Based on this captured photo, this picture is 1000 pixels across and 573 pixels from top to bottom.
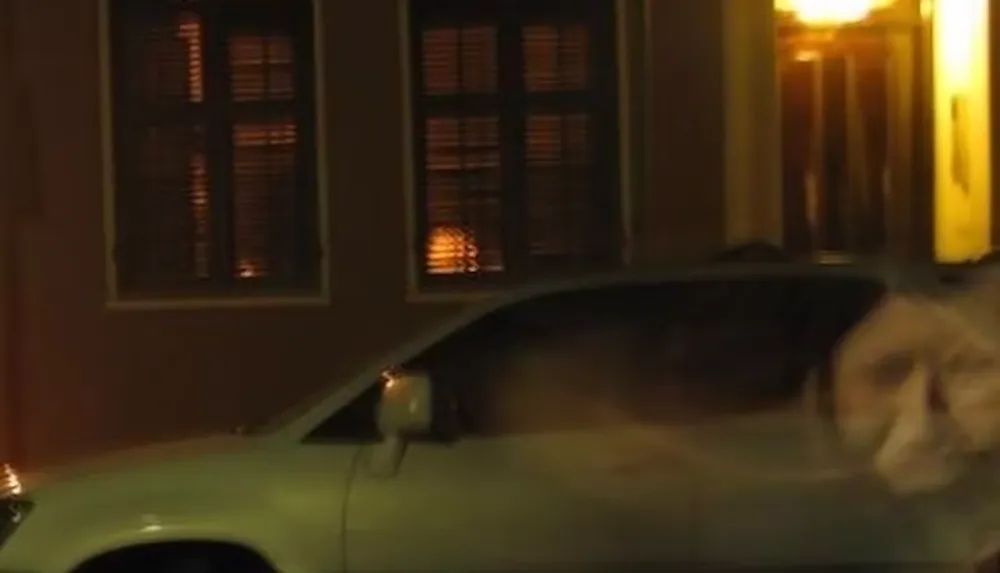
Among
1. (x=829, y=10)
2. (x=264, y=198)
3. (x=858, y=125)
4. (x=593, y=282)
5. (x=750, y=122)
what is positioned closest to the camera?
(x=593, y=282)

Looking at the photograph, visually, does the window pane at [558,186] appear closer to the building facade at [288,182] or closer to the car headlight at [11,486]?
the building facade at [288,182]

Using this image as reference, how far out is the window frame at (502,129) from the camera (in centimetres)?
1162

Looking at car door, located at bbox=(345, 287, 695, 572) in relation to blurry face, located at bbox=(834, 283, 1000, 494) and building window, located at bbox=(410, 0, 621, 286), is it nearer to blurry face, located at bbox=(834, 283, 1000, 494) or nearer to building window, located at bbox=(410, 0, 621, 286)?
blurry face, located at bbox=(834, 283, 1000, 494)

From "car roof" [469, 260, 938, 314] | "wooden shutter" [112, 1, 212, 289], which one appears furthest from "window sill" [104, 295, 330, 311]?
"car roof" [469, 260, 938, 314]

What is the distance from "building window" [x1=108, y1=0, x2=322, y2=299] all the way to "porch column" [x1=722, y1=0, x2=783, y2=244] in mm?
2500

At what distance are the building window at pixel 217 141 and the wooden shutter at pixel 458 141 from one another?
71cm

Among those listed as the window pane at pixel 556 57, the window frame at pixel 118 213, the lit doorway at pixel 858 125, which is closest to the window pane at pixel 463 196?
the window pane at pixel 556 57

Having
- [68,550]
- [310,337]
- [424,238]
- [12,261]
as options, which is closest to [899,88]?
[424,238]

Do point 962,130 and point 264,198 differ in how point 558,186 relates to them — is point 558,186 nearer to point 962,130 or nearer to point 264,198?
point 264,198

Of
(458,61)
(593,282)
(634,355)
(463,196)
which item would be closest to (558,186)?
(463,196)

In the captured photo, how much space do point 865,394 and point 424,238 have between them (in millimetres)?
5977

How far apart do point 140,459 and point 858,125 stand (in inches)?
274

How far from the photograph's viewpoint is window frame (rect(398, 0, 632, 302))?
11.6 meters

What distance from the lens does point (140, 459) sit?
6.61 m
